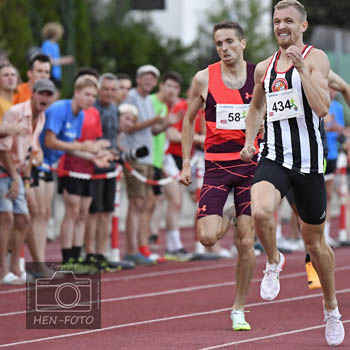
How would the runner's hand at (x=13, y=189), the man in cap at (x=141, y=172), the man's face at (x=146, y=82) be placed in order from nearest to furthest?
1. the runner's hand at (x=13, y=189)
2. the man in cap at (x=141, y=172)
3. the man's face at (x=146, y=82)

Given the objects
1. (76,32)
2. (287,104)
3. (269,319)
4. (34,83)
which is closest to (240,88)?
(287,104)

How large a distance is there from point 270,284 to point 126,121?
19.1ft

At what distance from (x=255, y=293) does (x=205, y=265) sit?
9.50 ft

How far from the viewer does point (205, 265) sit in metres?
13.5

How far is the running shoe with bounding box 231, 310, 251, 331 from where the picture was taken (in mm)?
8352

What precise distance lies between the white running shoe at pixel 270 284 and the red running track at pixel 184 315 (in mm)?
334

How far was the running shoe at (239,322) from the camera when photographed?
8352mm

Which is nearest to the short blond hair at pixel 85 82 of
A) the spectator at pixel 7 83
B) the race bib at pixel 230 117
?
the spectator at pixel 7 83

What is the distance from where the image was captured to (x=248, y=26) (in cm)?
3878

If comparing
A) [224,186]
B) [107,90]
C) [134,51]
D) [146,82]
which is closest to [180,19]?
[134,51]

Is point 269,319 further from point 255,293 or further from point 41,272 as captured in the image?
point 41,272

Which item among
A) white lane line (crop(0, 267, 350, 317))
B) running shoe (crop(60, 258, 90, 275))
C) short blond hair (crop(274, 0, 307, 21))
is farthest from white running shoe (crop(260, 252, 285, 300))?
running shoe (crop(60, 258, 90, 275))

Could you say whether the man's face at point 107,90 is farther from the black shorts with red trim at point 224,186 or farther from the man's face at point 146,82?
the black shorts with red trim at point 224,186

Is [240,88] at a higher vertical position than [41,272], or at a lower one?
higher
